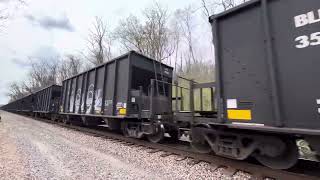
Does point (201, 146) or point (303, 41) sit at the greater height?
point (303, 41)

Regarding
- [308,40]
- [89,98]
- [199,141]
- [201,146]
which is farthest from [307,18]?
[89,98]

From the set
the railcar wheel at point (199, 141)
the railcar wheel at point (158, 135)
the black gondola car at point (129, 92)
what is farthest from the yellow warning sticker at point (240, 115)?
the railcar wheel at point (158, 135)

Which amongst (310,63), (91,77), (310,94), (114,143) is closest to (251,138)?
(310,94)

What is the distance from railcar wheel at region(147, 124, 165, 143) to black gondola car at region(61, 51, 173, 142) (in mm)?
282

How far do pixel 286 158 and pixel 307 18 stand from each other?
2.44 meters

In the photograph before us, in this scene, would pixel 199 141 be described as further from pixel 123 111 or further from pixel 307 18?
pixel 123 111

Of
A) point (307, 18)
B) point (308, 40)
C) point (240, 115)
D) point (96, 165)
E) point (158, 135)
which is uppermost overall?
point (307, 18)

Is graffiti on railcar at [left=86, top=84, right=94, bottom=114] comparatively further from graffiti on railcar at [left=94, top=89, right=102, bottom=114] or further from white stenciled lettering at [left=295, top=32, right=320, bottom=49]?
white stenciled lettering at [left=295, top=32, right=320, bottom=49]

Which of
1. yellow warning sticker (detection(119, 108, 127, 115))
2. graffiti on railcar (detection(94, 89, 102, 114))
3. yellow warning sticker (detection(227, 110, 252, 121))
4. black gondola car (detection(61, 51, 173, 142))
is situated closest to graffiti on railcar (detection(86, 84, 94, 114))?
black gondola car (detection(61, 51, 173, 142))

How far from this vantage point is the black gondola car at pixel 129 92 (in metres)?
7.56

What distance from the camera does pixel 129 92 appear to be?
7664 mm

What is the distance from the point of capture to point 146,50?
28906 millimetres

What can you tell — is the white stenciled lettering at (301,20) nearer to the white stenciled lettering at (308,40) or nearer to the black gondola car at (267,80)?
the black gondola car at (267,80)

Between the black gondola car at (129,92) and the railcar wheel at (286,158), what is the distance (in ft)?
10.6
